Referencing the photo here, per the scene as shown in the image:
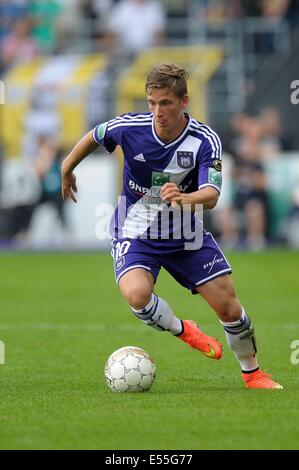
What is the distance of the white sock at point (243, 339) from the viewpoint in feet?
24.7

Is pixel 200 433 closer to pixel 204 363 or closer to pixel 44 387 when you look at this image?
pixel 44 387

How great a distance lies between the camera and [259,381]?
754 centimetres

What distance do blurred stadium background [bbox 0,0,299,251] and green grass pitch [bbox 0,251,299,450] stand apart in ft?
19.0

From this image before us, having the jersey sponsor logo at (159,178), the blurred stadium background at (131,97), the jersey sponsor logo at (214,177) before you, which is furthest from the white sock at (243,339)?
the blurred stadium background at (131,97)

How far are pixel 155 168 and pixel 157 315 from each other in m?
0.99

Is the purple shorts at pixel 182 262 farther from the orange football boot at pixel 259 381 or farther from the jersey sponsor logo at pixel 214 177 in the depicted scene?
the orange football boot at pixel 259 381

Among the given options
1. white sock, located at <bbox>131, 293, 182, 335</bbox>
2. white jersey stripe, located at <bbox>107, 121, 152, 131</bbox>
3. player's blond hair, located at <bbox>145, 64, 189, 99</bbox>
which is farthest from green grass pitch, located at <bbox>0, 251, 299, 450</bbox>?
player's blond hair, located at <bbox>145, 64, 189, 99</bbox>

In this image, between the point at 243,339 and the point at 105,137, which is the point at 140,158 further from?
the point at 243,339

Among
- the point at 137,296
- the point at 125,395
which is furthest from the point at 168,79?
the point at 125,395

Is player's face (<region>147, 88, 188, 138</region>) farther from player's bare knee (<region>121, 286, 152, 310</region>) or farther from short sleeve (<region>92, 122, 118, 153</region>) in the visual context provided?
player's bare knee (<region>121, 286, 152, 310</region>)

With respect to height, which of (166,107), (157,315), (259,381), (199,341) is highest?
(166,107)

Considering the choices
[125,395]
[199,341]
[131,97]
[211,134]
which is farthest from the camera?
[131,97]

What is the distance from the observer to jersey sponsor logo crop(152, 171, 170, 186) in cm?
755

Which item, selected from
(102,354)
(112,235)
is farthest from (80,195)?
(112,235)
